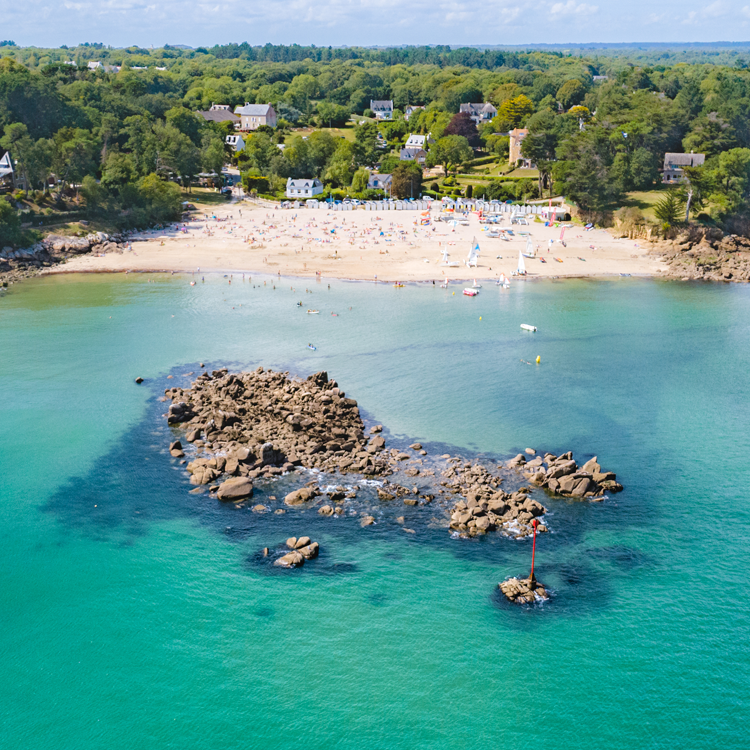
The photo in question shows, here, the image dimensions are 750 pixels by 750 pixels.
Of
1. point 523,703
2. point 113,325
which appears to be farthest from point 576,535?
point 113,325

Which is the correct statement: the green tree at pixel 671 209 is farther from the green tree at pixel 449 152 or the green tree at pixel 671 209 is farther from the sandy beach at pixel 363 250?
the green tree at pixel 449 152

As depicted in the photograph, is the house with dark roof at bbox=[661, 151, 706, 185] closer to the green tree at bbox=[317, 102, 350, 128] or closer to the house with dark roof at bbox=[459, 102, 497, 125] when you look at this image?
the house with dark roof at bbox=[459, 102, 497, 125]

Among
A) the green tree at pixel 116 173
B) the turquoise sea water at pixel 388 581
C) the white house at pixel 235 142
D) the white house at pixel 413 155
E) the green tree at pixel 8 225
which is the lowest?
the turquoise sea water at pixel 388 581

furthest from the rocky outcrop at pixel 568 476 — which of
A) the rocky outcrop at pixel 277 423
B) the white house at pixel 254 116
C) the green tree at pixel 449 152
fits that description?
the white house at pixel 254 116

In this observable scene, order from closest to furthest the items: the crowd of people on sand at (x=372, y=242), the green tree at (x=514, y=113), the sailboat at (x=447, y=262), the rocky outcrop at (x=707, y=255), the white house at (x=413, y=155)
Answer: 1. the rocky outcrop at (x=707, y=255)
2. the crowd of people on sand at (x=372, y=242)
3. the sailboat at (x=447, y=262)
4. the white house at (x=413, y=155)
5. the green tree at (x=514, y=113)

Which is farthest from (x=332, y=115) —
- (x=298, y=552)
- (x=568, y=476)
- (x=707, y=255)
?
(x=298, y=552)

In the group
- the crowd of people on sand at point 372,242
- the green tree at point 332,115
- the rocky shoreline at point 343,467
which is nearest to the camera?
the rocky shoreline at point 343,467

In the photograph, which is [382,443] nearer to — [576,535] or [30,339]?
[576,535]

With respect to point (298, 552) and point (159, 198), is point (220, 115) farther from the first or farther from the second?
point (298, 552)
